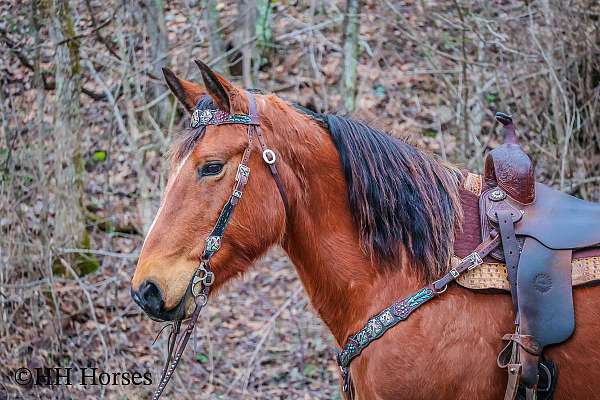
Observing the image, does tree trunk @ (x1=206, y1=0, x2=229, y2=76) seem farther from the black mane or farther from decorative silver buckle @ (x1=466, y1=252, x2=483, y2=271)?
Answer: decorative silver buckle @ (x1=466, y1=252, x2=483, y2=271)

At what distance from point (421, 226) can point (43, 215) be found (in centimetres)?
360

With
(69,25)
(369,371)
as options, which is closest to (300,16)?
(69,25)

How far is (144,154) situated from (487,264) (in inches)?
163

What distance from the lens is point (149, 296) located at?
2.33m

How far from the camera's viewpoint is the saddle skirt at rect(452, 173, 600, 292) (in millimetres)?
2355

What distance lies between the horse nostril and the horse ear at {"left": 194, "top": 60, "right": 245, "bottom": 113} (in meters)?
0.70

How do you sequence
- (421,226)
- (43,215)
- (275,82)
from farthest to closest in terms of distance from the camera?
(275,82)
(43,215)
(421,226)

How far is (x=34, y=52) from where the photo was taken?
544cm

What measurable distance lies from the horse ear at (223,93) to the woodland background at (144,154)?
235cm

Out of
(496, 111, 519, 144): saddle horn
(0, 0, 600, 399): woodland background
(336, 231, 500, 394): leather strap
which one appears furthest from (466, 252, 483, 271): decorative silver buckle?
(0, 0, 600, 399): woodland background

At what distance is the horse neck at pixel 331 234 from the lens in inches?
98.4

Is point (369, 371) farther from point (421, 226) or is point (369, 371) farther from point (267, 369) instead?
point (267, 369)

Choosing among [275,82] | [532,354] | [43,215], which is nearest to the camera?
[532,354]

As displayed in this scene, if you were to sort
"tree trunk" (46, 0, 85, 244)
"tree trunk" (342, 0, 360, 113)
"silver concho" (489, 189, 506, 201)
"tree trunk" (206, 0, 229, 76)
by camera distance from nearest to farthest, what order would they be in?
"silver concho" (489, 189, 506, 201)
"tree trunk" (46, 0, 85, 244)
"tree trunk" (342, 0, 360, 113)
"tree trunk" (206, 0, 229, 76)
